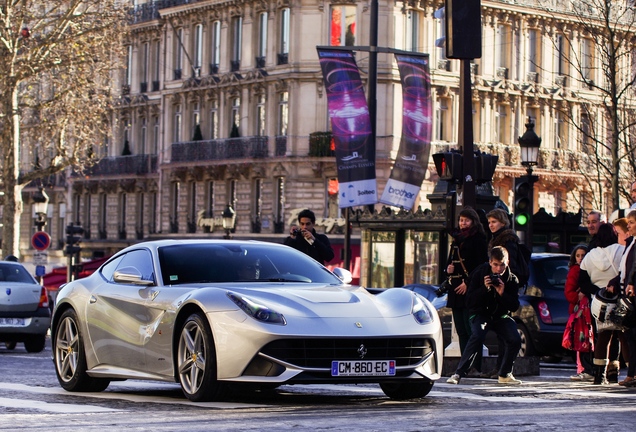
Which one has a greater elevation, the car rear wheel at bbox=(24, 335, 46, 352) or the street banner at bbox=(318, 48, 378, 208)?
the street banner at bbox=(318, 48, 378, 208)

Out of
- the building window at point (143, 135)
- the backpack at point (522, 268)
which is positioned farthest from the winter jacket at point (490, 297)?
the building window at point (143, 135)

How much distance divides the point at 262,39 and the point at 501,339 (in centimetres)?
4934

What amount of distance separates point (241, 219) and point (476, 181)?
150 ft

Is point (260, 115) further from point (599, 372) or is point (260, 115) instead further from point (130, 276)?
point (130, 276)

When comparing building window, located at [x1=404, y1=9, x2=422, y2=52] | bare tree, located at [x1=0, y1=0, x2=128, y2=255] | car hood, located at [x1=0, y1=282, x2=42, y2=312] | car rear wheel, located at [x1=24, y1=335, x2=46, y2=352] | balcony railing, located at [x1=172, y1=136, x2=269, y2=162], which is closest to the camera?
car hood, located at [x1=0, y1=282, x2=42, y2=312]

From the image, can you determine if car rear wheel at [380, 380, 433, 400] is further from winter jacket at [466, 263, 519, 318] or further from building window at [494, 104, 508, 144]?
building window at [494, 104, 508, 144]

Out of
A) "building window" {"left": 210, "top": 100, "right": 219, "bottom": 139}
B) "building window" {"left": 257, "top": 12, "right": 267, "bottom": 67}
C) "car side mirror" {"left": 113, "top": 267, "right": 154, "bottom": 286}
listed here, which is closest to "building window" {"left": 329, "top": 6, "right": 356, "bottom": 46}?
"building window" {"left": 257, "top": 12, "right": 267, "bottom": 67}

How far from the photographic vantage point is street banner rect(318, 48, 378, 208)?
32750mm

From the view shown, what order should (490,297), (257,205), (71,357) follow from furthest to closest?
(257,205), (490,297), (71,357)

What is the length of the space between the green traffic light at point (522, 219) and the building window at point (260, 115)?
3495 centimetres

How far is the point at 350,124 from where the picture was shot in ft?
109

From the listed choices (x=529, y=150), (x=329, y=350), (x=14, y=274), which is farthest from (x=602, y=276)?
(x=529, y=150)

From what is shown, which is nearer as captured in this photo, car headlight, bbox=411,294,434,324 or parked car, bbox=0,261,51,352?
car headlight, bbox=411,294,434,324

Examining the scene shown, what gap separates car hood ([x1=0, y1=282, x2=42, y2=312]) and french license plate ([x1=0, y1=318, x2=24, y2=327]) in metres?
0.15
